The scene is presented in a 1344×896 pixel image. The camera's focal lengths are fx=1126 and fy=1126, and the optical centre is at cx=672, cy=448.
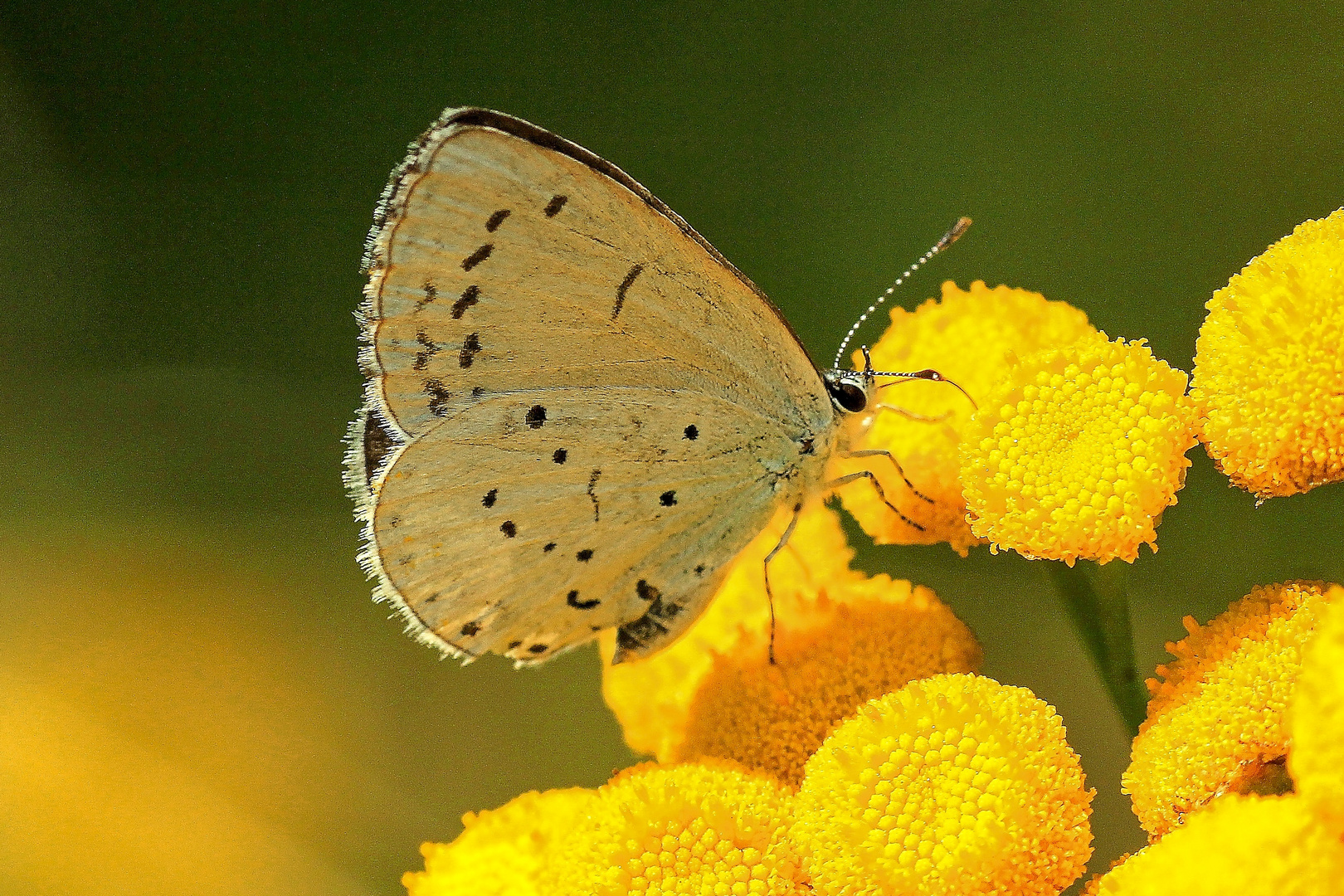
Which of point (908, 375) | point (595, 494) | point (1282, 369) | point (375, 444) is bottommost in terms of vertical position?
point (1282, 369)

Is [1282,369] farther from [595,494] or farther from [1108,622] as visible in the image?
[595,494]

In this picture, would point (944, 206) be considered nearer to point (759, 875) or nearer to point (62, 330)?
point (759, 875)

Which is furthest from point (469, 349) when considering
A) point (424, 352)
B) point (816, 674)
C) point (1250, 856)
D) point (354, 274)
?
point (354, 274)

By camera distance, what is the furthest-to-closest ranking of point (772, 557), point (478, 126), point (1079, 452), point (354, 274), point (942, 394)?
1. point (354, 274)
2. point (772, 557)
3. point (942, 394)
4. point (478, 126)
5. point (1079, 452)

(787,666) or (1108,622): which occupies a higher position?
(787,666)

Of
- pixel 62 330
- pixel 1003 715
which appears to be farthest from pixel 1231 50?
pixel 62 330
